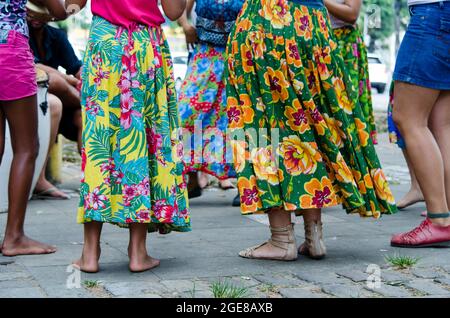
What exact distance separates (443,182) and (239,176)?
1.24 metres

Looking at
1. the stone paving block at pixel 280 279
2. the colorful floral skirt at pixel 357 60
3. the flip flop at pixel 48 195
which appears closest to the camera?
the stone paving block at pixel 280 279

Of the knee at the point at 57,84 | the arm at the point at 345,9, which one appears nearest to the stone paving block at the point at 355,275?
the arm at the point at 345,9

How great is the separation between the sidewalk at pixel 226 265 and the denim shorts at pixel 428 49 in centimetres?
94

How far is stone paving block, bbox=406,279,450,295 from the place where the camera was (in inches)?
145

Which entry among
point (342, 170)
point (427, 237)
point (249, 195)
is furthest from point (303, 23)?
point (427, 237)

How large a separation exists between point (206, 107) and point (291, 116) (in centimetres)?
211

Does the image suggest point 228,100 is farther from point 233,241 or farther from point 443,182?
point 443,182

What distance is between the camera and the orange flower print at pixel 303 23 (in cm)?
432

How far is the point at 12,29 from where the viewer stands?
14.6 ft

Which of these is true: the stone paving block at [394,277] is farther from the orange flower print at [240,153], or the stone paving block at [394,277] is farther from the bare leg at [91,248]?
the bare leg at [91,248]

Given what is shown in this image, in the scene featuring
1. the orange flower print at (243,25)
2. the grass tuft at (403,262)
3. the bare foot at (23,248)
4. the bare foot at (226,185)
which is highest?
the orange flower print at (243,25)

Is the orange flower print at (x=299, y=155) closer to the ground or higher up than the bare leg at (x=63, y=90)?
higher up

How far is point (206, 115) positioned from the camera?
640cm

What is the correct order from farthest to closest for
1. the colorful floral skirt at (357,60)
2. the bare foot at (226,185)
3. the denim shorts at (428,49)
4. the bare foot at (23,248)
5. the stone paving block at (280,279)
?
the bare foot at (226,185) → the colorful floral skirt at (357,60) → the denim shorts at (428,49) → the bare foot at (23,248) → the stone paving block at (280,279)
